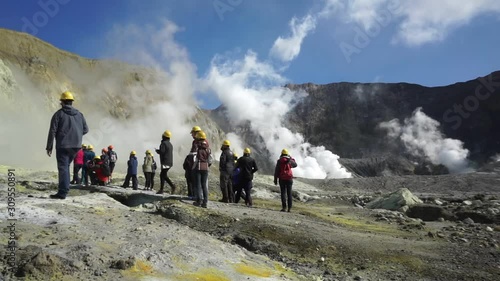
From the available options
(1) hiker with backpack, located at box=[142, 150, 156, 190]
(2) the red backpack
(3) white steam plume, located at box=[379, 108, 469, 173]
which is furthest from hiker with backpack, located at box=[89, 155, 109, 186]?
(3) white steam plume, located at box=[379, 108, 469, 173]

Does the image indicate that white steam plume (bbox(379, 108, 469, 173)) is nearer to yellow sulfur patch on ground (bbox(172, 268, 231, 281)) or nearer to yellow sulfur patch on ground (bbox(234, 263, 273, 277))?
yellow sulfur patch on ground (bbox(234, 263, 273, 277))

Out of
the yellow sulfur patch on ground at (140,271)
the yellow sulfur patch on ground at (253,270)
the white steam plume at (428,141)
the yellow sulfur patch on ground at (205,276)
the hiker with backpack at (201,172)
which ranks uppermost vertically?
the white steam plume at (428,141)

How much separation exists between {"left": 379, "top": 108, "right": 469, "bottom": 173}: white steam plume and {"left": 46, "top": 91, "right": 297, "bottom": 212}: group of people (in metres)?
94.5

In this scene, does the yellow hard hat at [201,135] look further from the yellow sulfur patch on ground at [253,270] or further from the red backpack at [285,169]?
the yellow sulfur patch on ground at [253,270]

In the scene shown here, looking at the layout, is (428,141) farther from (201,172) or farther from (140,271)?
(140,271)

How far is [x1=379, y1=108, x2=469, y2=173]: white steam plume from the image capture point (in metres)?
99.2

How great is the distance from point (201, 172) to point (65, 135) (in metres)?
3.51

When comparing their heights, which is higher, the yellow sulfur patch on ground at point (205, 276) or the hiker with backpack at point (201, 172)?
the hiker with backpack at point (201, 172)

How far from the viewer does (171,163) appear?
13.9 meters

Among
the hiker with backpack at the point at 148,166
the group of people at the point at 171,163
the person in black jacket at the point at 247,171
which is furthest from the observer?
the hiker with backpack at the point at 148,166

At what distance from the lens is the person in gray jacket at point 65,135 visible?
823cm

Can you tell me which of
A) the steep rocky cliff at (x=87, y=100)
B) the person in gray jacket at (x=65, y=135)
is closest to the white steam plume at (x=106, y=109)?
the steep rocky cliff at (x=87, y=100)

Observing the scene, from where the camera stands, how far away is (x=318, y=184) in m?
53.7

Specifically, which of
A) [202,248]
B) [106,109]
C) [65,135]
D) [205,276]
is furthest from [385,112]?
[205,276]
